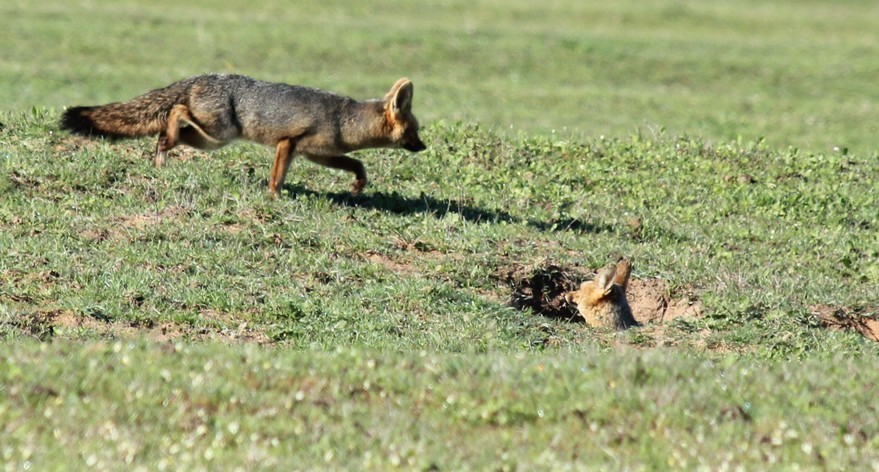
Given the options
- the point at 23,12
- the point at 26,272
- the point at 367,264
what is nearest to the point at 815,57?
the point at 23,12

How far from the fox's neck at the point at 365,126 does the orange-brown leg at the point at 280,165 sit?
22.7 inches

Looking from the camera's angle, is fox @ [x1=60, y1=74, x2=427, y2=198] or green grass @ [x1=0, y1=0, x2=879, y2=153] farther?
green grass @ [x1=0, y1=0, x2=879, y2=153]

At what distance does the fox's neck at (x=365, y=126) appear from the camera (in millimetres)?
11695

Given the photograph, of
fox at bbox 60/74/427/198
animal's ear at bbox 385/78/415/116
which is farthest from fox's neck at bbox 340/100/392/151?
animal's ear at bbox 385/78/415/116

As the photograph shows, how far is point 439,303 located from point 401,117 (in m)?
2.97

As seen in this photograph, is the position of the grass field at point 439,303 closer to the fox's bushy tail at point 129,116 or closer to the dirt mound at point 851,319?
the dirt mound at point 851,319

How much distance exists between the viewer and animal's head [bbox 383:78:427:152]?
38.4 ft

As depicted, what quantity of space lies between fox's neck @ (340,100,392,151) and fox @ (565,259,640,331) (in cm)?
267

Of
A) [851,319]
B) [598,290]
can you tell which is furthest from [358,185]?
[851,319]

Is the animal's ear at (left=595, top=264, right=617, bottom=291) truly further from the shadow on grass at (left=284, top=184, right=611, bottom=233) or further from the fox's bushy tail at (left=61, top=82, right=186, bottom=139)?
the fox's bushy tail at (left=61, top=82, right=186, bottom=139)

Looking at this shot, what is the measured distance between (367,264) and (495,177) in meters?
3.27

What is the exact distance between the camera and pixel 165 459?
18.5 feet

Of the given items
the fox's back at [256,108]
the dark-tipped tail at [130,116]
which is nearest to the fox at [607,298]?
the fox's back at [256,108]

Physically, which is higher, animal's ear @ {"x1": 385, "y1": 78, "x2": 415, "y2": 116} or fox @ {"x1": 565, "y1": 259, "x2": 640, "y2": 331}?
animal's ear @ {"x1": 385, "y1": 78, "x2": 415, "y2": 116}
